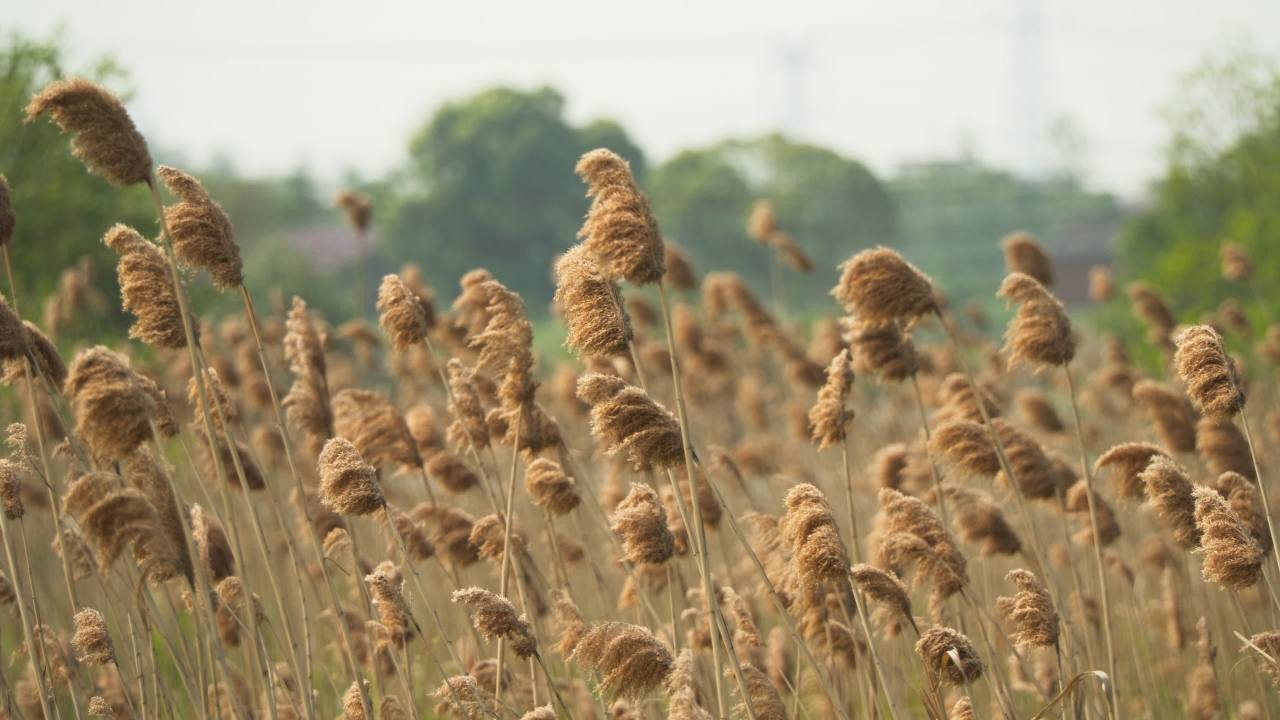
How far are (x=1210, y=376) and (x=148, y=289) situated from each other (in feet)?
10.5

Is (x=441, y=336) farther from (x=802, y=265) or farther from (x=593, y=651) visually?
(x=593, y=651)

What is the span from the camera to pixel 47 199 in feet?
44.1

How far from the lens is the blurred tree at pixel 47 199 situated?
41.3 feet

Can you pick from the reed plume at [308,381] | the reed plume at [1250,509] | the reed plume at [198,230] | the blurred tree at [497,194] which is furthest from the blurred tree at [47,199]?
the blurred tree at [497,194]

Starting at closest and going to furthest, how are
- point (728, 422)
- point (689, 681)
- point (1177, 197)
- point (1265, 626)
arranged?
point (689, 681), point (1265, 626), point (728, 422), point (1177, 197)

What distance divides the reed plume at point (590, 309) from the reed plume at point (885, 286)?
37.6 inches

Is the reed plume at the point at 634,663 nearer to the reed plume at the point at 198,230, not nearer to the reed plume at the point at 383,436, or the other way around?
the reed plume at the point at 198,230

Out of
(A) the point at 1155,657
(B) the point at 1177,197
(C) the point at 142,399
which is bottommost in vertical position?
(A) the point at 1155,657

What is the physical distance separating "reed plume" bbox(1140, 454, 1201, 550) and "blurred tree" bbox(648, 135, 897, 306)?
59795 millimetres

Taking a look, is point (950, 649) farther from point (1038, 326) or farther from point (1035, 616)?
point (1038, 326)

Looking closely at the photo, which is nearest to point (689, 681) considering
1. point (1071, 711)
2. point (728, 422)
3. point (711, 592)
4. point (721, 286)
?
point (711, 592)

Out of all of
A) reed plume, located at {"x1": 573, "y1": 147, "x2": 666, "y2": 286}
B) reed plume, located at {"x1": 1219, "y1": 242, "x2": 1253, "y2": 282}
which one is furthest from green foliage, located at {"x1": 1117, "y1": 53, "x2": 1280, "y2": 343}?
reed plume, located at {"x1": 573, "y1": 147, "x2": 666, "y2": 286}

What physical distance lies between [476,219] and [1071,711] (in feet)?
205

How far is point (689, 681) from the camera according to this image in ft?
11.6
